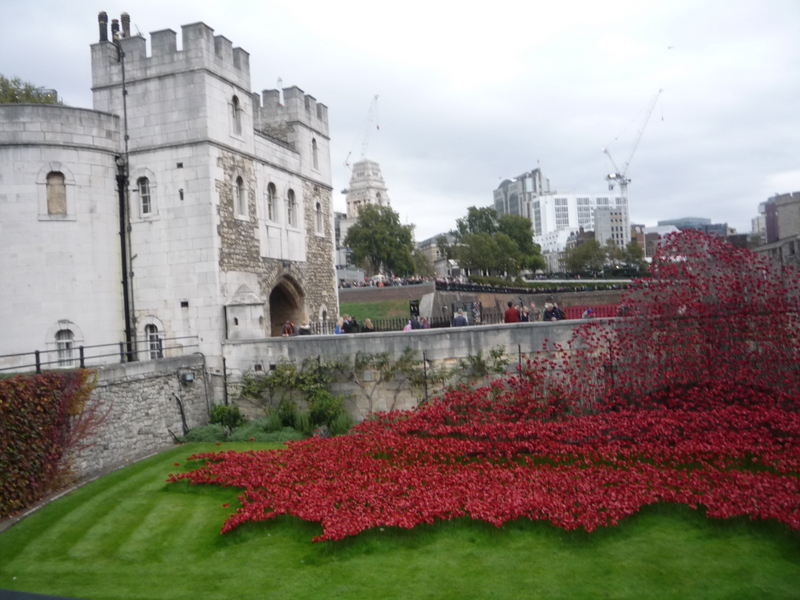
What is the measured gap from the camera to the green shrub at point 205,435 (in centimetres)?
1922

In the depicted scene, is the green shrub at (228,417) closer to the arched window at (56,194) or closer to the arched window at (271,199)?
the arched window at (56,194)

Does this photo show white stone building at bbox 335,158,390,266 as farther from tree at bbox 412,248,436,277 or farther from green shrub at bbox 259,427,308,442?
green shrub at bbox 259,427,308,442

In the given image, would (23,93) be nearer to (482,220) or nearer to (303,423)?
(303,423)

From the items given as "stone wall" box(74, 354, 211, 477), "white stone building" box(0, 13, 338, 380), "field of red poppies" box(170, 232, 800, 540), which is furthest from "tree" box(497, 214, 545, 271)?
"field of red poppies" box(170, 232, 800, 540)

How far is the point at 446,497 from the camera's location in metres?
12.0

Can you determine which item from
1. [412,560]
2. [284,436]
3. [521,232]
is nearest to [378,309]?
[284,436]

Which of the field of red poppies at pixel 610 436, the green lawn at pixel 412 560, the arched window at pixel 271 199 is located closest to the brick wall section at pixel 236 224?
the arched window at pixel 271 199

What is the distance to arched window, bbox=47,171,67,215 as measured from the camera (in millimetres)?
20172

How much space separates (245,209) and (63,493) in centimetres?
1047

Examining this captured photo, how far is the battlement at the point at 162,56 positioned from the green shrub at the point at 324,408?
9981 millimetres

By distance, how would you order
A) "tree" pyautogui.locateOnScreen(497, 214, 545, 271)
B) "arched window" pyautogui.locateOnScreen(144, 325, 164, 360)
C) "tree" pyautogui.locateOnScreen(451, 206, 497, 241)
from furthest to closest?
"tree" pyautogui.locateOnScreen(451, 206, 497, 241) < "tree" pyautogui.locateOnScreen(497, 214, 545, 271) < "arched window" pyautogui.locateOnScreen(144, 325, 164, 360)

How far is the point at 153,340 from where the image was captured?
2141 cm

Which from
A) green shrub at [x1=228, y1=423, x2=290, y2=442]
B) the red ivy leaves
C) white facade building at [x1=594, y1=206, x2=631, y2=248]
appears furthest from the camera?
white facade building at [x1=594, y1=206, x2=631, y2=248]

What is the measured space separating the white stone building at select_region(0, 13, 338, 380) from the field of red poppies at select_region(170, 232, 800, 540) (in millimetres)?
6425
